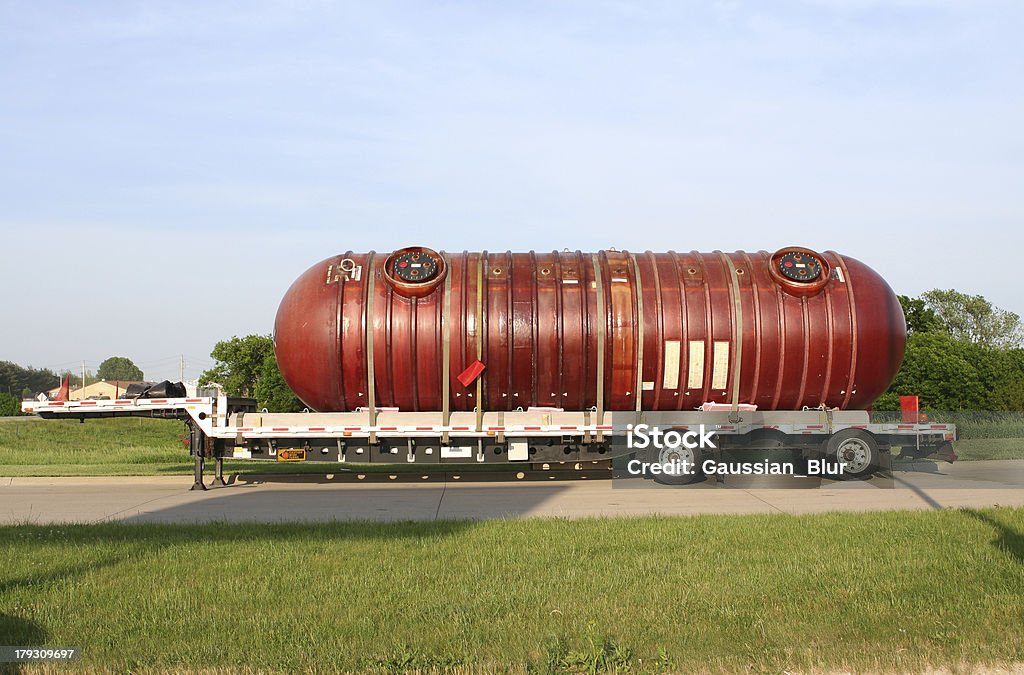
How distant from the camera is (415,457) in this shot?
17469 millimetres

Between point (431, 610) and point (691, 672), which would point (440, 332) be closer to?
point (431, 610)

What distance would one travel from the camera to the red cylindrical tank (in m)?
17.2

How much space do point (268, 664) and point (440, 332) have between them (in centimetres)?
1107

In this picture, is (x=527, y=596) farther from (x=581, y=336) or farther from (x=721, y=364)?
(x=721, y=364)

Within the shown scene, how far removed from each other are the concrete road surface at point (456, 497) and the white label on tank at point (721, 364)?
1.90 metres

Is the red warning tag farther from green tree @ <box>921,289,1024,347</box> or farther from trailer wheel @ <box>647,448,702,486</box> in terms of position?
green tree @ <box>921,289,1024,347</box>

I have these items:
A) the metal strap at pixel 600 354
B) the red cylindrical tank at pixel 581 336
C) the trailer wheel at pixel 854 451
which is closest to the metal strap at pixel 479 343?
the red cylindrical tank at pixel 581 336

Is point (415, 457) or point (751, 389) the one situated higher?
point (751, 389)

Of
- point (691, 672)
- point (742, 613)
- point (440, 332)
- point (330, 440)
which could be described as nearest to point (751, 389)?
point (440, 332)

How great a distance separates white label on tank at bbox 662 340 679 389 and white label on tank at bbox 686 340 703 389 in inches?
9.3

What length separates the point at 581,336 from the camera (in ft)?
57.0

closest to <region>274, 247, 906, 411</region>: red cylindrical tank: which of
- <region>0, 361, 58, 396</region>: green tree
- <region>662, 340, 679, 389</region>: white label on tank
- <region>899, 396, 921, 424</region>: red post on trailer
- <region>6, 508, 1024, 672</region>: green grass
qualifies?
<region>662, 340, 679, 389</region>: white label on tank

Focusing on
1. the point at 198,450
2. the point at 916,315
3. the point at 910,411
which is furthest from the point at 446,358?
the point at 916,315

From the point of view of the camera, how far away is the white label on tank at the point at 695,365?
57.2ft
